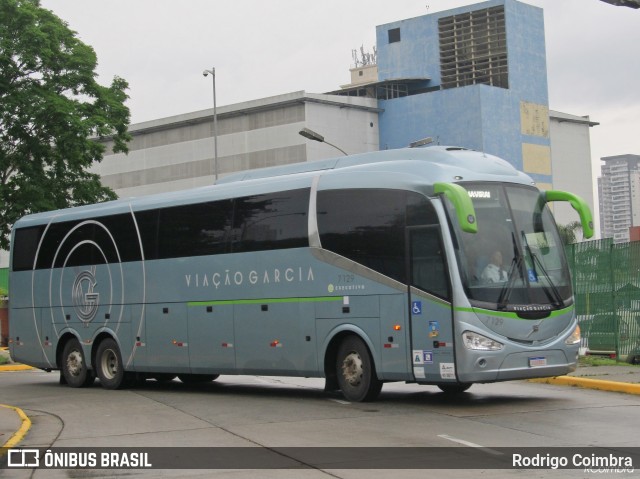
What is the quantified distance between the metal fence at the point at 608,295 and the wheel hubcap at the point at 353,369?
700 centimetres

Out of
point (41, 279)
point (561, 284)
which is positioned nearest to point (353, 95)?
point (41, 279)

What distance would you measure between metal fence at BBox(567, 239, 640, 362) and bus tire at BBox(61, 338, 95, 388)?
10.8m

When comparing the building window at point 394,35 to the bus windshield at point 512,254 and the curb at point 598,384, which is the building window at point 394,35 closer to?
the curb at point 598,384

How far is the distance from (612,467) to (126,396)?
1189cm

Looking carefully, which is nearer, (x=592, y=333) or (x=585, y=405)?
Answer: (x=585, y=405)

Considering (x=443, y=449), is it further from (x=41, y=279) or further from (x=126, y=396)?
(x=41, y=279)

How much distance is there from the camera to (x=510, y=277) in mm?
15031

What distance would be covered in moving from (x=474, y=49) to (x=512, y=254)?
85.8 metres

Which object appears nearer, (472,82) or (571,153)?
(472,82)

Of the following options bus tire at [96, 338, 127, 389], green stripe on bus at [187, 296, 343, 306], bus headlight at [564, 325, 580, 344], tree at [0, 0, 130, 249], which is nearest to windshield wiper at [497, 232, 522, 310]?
bus headlight at [564, 325, 580, 344]

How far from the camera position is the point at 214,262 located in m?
18.9

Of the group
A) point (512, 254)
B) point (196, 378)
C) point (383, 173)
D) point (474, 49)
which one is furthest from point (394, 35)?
Result: point (512, 254)

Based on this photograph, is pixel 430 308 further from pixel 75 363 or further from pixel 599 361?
pixel 75 363

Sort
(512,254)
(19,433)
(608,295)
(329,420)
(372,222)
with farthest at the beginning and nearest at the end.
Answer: (608,295) < (372,222) < (512,254) < (329,420) < (19,433)
